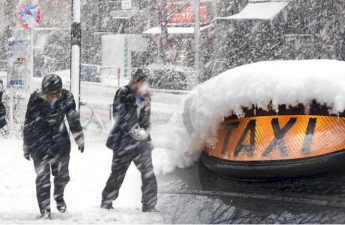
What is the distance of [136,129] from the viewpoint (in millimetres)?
5836

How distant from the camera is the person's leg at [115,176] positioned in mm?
6145

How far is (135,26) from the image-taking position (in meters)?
38.3

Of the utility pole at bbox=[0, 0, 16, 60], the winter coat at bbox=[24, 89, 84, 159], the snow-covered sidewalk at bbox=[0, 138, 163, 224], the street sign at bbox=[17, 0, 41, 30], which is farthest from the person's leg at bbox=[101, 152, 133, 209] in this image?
the utility pole at bbox=[0, 0, 16, 60]

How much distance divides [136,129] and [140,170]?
0.44m

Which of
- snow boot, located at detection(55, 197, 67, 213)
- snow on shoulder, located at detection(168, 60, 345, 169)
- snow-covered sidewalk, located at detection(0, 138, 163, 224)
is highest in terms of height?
snow on shoulder, located at detection(168, 60, 345, 169)

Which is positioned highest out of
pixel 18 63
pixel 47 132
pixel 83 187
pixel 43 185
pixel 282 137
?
pixel 282 137

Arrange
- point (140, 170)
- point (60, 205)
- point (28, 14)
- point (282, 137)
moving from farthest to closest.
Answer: point (28, 14)
point (60, 205)
point (140, 170)
point (282, 137)

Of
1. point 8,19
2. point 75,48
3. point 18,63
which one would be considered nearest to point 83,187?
point 75,48

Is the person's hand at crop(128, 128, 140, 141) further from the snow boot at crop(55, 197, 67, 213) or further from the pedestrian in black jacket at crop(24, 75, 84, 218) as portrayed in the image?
the snow boot at crop(55, 197, 67, 213)

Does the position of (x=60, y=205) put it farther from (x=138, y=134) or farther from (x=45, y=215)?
(x=138, y=134)

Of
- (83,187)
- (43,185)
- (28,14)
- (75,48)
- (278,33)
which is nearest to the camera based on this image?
(43,185)

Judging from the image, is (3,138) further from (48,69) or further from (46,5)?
(46,5)

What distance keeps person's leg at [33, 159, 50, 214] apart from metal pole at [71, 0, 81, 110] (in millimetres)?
4850

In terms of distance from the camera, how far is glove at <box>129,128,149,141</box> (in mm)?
5813
